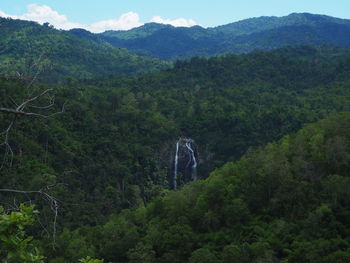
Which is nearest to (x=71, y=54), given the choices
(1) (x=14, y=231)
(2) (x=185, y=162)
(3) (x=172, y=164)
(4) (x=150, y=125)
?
(4) (x=150, y=125)

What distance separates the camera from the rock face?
157 feet

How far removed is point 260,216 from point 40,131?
2498cm

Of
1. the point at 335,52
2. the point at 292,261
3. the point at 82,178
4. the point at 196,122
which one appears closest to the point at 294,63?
the point at 335,52

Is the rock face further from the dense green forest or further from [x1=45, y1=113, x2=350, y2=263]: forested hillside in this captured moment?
[x1=45, y1=113, x2=350, y2=263]: forested hillside

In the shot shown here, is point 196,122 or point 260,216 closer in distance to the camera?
point 260,216

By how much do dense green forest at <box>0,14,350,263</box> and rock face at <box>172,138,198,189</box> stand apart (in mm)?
757

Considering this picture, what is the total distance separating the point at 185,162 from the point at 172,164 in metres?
1.58

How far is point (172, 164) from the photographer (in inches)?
1882

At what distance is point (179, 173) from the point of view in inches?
1863

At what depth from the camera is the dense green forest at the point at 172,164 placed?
16719 mm

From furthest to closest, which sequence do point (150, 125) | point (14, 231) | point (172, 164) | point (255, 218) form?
1. point (150, 125)
2. point (172, 164)
3. point (255, 218)
4. point (14, 231)

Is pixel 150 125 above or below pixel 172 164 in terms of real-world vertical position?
above

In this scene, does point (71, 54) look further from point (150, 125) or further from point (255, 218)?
point (255, 218)

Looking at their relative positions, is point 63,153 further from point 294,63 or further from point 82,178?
point 294,63
